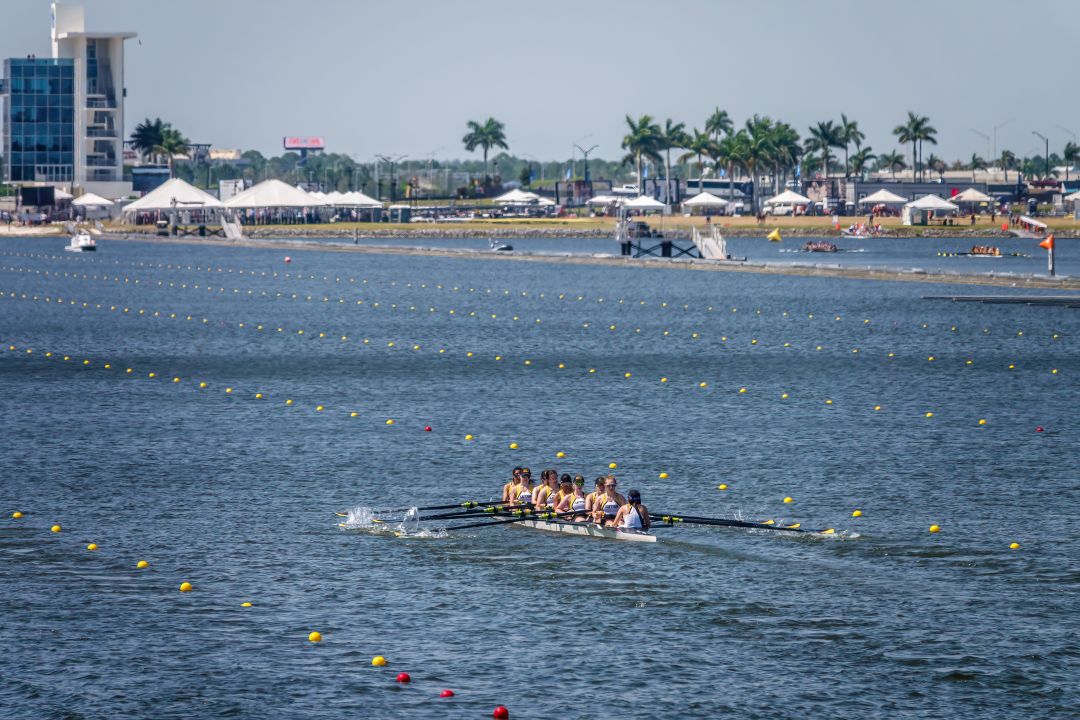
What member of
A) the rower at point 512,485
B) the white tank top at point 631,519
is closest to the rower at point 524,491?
the rower at point 512,485

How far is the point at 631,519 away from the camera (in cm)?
3772

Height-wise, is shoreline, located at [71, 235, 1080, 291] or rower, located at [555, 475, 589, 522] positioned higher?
shoreline, located at [71, 235, 1080, 291]

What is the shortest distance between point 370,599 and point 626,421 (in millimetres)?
25078

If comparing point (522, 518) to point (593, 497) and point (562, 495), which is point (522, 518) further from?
point (593, 497)

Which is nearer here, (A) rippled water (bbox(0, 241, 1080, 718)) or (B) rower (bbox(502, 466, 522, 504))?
(A) rippled water (bbox(0, 241, 1080, 718))

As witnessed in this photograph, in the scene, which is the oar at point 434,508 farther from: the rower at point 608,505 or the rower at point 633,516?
the rower at point 633,516

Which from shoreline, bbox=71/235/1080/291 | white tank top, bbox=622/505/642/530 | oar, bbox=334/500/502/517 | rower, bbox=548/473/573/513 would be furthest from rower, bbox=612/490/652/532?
shoreline, bbox=71/235/1080/291

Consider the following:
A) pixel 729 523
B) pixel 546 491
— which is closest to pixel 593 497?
pixel 546 491

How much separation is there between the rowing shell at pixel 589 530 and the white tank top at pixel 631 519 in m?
0.12

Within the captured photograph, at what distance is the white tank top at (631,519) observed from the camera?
37.7 meters

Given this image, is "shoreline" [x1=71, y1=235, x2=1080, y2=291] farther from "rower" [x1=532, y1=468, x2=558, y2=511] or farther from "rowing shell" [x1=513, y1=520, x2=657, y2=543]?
"rowing shell" [x1=513, y1=520, x2=657, y2=543]

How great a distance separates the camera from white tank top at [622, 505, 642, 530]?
37.7 m

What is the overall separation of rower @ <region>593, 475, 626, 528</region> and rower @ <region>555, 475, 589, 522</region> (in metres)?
0.44

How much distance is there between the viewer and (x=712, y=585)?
34.2 m
